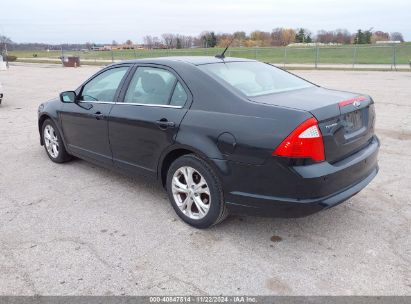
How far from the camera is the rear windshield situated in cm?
369

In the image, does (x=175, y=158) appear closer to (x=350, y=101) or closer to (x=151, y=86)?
(x=151, y=86)

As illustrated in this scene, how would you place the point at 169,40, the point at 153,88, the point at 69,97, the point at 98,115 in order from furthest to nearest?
the point at 169,40
the point at 69,97
the point at 98,115
the point at 153,88

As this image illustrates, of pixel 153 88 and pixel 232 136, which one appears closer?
pixel 232 136

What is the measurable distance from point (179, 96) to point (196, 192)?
908 millimetres

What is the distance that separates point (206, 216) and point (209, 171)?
1.40 feet

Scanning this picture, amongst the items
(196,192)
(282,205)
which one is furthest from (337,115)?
(196,192)

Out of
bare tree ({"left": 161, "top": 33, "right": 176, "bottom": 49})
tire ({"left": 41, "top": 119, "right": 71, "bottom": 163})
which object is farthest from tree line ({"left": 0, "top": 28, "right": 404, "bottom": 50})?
tire ({"left": 41, "top": 119, "right": 71, "bottom": 163})

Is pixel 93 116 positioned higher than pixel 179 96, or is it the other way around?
pixel 179 96

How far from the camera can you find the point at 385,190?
4.50 metres

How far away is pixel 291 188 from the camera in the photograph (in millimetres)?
3043

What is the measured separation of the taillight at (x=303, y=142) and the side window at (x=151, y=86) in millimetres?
1381

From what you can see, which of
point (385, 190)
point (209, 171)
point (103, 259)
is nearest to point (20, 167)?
point (103, 259)

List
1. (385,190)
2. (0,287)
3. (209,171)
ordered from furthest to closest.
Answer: (385,190)
(209,171)
(0,287)

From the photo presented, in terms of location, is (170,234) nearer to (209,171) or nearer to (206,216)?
(206,216)
